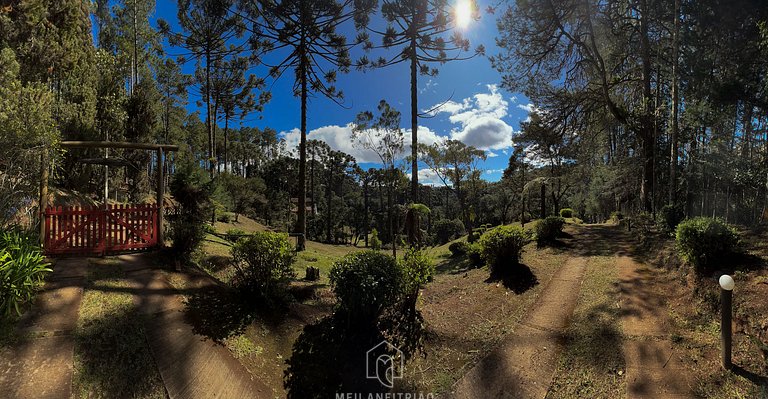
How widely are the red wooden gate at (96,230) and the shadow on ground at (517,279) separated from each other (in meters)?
7.49

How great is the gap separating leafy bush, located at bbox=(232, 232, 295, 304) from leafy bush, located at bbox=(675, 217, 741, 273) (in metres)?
6.42

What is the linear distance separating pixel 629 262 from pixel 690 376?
14.2 ft

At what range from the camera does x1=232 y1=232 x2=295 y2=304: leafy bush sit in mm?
4969

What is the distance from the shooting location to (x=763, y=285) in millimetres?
4062

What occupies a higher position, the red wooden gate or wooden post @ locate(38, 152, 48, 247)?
wooden post @ locate(38, 152, 48, 247)

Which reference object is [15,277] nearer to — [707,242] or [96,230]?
[96,230]

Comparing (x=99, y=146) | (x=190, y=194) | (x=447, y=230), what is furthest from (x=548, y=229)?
(x=447, y=230)

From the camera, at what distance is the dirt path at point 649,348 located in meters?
3.25

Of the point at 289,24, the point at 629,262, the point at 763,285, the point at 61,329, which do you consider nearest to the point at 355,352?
the point at 61,329

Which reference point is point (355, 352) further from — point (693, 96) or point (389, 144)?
point (389, 144)

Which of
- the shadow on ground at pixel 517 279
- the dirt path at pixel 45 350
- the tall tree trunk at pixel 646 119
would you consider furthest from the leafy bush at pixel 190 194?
the tall tree trunk at pixel 646 119

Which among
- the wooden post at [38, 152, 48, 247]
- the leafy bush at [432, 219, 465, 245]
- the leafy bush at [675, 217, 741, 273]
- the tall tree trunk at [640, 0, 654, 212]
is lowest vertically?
the leafy bush at [432, 219, 465, 245]

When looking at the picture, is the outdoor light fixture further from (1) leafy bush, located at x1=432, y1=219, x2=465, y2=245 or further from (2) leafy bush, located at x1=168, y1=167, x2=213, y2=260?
(1) leafy bush, located at x1=432, y1=219, x2=465, y2=245

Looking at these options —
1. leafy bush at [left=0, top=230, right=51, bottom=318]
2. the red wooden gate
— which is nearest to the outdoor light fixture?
leafy bush at [left=0, top=230, right=51, bottom=318]
